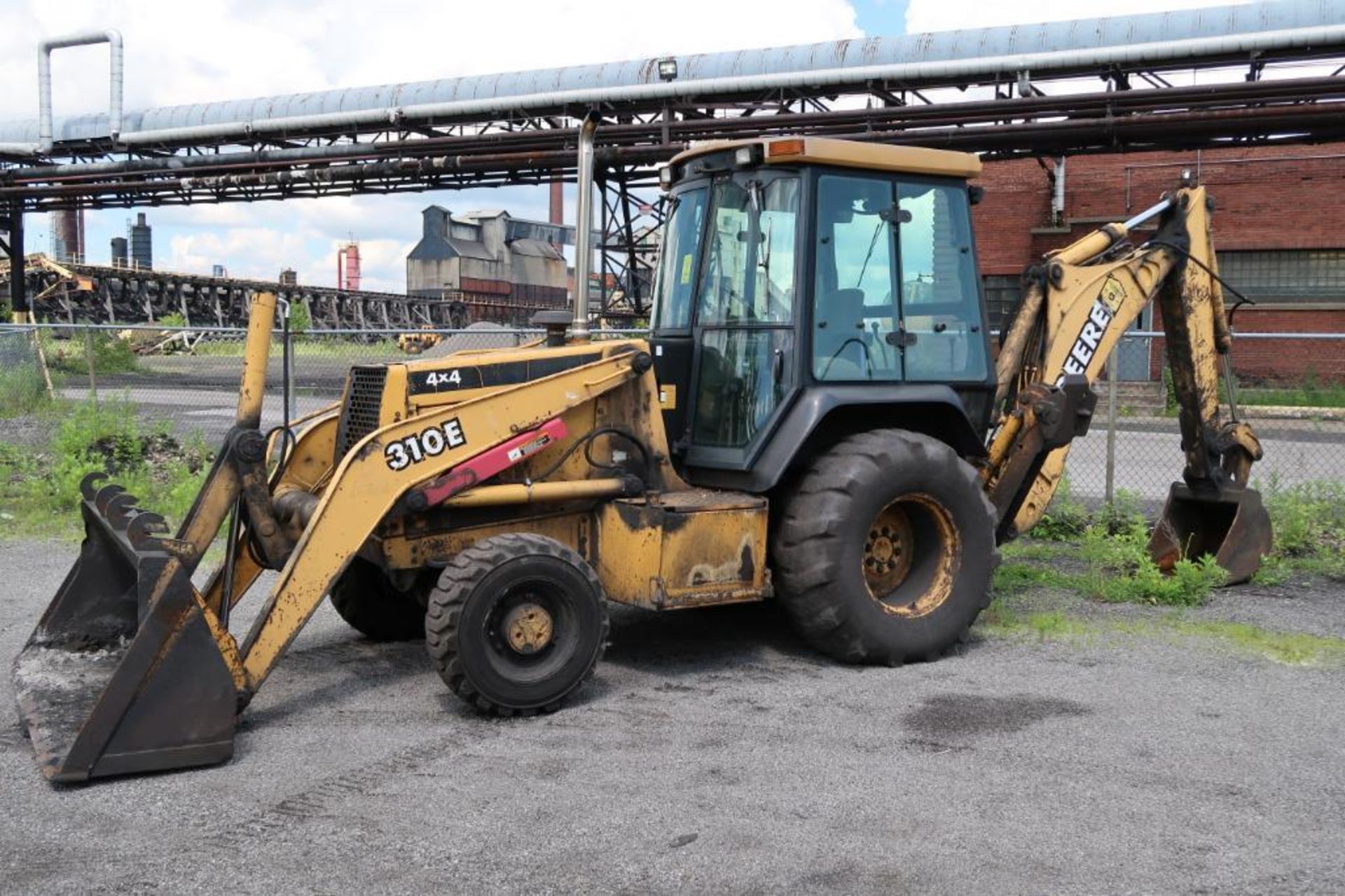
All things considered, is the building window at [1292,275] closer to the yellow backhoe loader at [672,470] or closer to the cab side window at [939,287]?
the cab side window at [939,287]

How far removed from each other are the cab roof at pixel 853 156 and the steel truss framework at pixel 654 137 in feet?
21.4

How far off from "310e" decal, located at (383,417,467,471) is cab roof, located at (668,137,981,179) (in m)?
2.01

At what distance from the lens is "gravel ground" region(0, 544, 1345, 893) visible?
4016 millimetres

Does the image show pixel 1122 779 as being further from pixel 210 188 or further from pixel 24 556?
pixel 210 188

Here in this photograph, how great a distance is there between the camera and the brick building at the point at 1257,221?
22.7 metres

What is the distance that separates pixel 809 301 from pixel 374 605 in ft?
9.44

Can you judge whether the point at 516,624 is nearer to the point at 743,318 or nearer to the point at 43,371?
the point at 743,318

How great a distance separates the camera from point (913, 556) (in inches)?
270

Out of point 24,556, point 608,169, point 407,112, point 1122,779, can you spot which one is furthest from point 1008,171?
point 1122,779

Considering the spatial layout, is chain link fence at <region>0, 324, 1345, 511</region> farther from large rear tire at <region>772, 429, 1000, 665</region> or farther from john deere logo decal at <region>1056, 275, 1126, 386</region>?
large rear tire at <region>772, 429, 1000, 665</region>

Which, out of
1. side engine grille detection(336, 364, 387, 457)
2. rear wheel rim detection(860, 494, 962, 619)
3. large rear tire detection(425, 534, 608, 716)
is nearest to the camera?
large rear tire detection(425, 534, 608, 716)

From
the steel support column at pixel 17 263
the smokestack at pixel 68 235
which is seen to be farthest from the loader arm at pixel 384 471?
the smokestack at pixel 68 235

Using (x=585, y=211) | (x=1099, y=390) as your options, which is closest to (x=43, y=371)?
(x=585, y=211)

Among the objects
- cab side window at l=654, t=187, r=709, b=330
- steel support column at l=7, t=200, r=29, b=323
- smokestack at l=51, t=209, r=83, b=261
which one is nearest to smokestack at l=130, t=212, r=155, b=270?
smokestack at l=51, t=209, r=83, b=261
